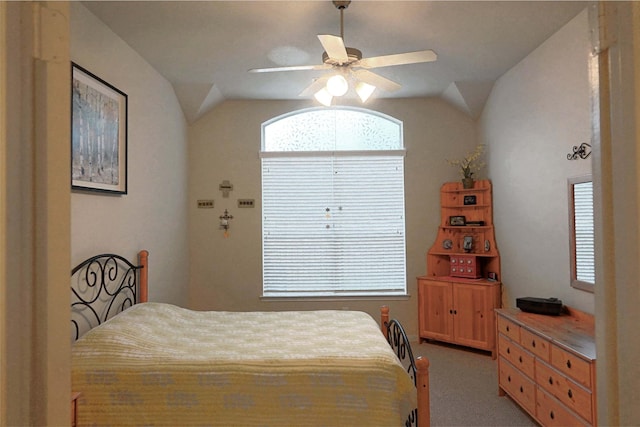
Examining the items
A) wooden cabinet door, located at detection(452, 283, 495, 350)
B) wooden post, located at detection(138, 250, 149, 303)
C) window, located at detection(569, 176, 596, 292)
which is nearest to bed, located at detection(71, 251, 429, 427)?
wooden post, located at detection(138, 250, 149, 303)

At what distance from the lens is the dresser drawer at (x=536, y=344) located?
258cm

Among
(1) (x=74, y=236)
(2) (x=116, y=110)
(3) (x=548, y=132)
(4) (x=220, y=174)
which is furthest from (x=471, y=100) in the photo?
(1) (x=74, y=236)

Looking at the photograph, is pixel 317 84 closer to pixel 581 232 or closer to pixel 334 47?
pixel 334 47

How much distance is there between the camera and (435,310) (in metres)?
4.46

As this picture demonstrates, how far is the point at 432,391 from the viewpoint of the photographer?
3.39 m

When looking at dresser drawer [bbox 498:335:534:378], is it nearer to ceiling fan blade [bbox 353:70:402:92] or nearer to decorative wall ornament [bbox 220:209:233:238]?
ceiling fan blade [bbox 353:70:402:92]

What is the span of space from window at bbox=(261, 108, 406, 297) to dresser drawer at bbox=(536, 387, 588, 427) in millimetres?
2240

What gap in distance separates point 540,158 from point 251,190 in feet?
9.80

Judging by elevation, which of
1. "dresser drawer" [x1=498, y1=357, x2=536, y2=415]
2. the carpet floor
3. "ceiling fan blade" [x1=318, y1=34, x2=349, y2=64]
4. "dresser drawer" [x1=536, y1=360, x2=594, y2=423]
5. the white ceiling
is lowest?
the carpet floor

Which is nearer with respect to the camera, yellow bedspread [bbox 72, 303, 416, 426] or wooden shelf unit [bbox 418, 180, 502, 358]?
yellow bedspread [bbox 72, 303, 416, 426]

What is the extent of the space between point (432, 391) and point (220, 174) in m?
3.17

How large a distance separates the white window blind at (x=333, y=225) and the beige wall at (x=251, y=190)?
130 mm

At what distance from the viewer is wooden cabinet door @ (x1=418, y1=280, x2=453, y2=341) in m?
4.37

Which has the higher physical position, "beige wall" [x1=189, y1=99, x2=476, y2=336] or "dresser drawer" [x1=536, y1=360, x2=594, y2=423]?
"beige wall" [x1=189, y1=99, x2=476, y2=336]
